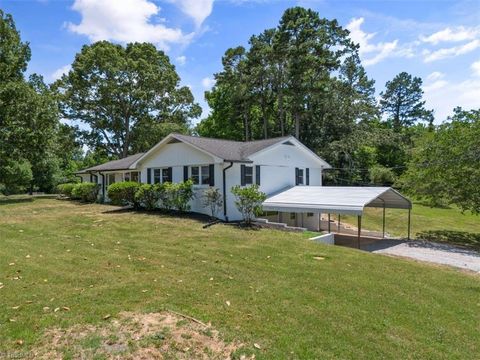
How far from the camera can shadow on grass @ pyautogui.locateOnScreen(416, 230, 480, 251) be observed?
18475mm

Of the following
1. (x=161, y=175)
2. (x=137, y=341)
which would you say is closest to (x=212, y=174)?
(x=161, y=175)

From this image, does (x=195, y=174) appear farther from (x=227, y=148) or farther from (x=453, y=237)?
(x=453, y=237)

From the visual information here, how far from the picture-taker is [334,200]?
51.4 feet

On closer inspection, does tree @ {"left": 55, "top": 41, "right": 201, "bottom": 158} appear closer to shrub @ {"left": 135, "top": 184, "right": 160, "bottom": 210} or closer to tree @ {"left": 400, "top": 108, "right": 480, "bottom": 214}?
shrub @ {"left": 135, "top": 184, "right": 160, "bottom": 210}

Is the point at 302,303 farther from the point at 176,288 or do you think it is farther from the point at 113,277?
the point at 113,277

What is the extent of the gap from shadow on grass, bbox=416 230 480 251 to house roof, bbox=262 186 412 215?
3.54 m

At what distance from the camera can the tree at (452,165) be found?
59.3 feet

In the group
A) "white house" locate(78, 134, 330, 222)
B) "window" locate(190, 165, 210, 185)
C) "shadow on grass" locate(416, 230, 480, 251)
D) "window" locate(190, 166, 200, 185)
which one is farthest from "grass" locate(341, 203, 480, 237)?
"window" locate(190, 166, 200, 185)

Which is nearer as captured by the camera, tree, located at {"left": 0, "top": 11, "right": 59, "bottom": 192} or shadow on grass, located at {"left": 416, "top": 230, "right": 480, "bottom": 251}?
shadow on grass, located at {"left": 416, "top": 230, "right": 480, "bottom": 251}

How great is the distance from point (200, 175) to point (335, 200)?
6.85m

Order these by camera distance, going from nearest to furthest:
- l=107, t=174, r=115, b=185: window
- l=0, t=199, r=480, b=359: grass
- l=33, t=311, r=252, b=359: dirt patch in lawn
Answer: l=33, t=311, r=252, b=359: dirt patch in lawn < l=0, t=199, r=480, b=359: grass < l=107, t=174, r=115, b=185: window

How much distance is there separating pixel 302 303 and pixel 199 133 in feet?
144

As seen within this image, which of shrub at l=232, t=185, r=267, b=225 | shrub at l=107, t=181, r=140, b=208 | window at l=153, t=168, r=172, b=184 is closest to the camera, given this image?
shrub at l=232, t=185, r=267, b=225

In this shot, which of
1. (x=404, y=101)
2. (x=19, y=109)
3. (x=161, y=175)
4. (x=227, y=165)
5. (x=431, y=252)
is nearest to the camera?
(x=431, y=252)
